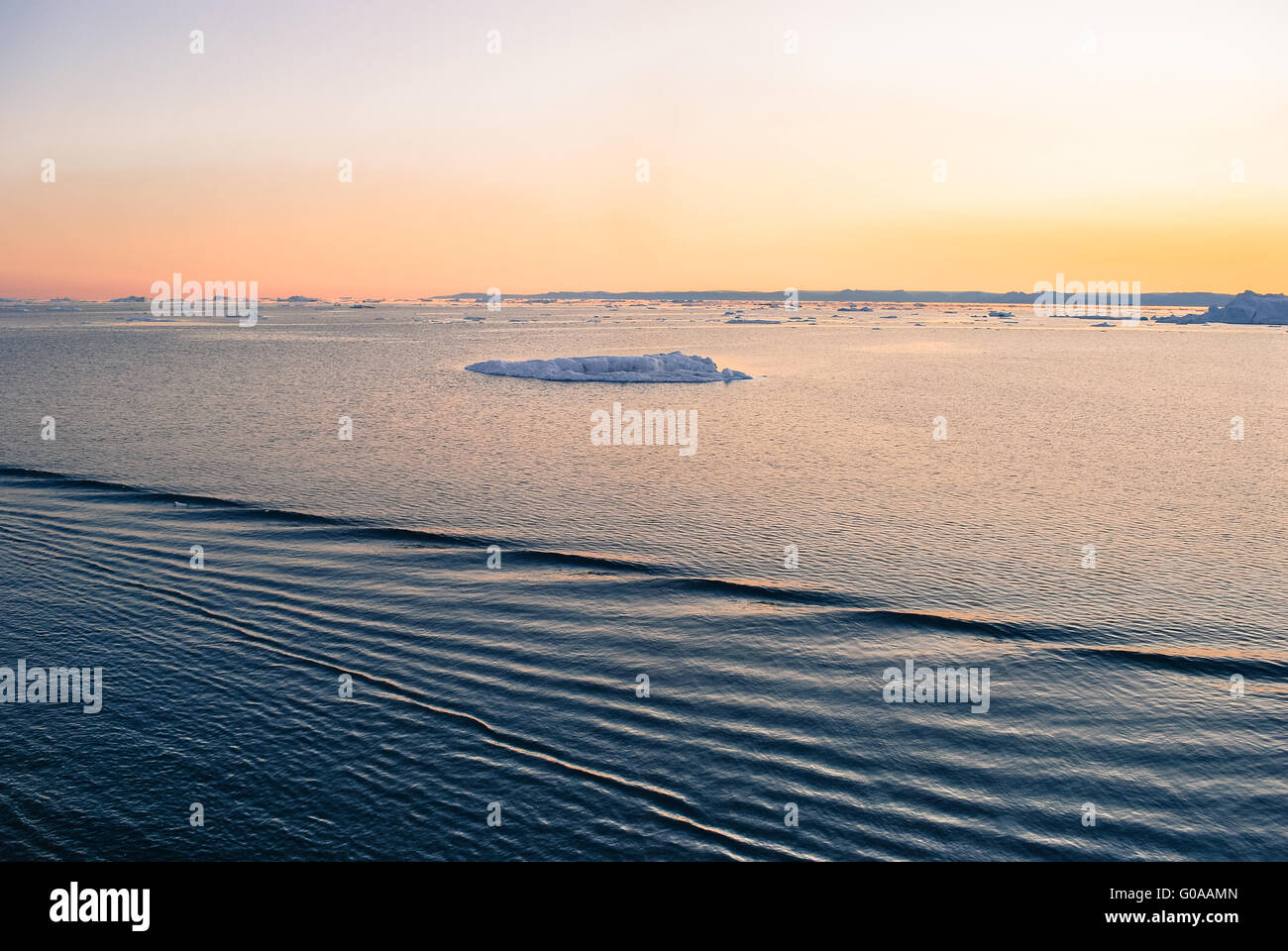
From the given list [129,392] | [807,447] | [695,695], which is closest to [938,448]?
[807,447]

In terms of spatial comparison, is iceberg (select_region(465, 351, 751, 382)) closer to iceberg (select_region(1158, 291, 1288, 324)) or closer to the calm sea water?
the calm sea water

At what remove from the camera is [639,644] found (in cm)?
1688

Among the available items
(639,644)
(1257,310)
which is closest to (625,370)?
(639,644)

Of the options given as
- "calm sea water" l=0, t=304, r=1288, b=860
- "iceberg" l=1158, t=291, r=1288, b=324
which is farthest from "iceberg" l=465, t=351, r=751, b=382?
"iceberg" l=1158, t=291, r=1288, b=324

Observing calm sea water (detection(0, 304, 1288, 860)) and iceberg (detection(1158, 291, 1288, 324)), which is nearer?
calm sea water (detection(0, 304, 1288, 860))

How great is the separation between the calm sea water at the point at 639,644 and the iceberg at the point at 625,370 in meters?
25.7

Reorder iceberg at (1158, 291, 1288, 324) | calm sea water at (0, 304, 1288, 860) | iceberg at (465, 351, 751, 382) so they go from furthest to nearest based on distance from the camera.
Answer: iceberg at (1158, 291, 1288, 324)
iceberg at (465, 351, 751, 382)
calm sea water at (0, 304, 1288, 860)

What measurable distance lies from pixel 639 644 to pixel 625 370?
49.9 m

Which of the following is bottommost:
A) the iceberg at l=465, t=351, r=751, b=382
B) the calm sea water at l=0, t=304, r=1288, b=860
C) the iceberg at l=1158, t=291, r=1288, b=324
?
the calm sea water at l=0, t=304, r=1288, b=860

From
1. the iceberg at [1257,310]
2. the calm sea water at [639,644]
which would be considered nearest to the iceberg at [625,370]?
the calm sea water at [639,644]

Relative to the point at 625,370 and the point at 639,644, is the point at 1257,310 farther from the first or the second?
the point at 639,644

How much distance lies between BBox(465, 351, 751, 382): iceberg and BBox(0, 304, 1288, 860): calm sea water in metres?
25.7

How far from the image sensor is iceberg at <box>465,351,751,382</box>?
64312mm
